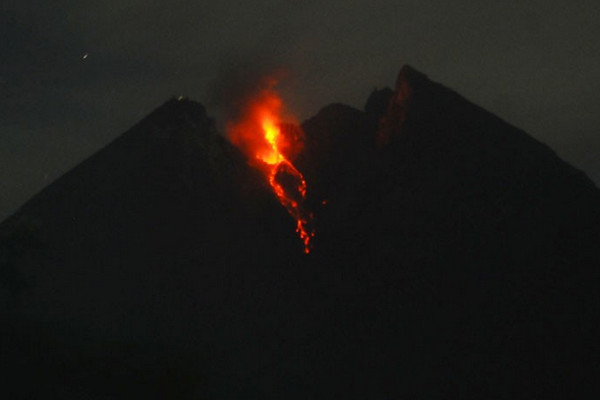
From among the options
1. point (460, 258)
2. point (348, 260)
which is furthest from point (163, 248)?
point (460, 258)

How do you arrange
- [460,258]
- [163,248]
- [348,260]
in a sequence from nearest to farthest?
[460,258], [163,248], [348,260]

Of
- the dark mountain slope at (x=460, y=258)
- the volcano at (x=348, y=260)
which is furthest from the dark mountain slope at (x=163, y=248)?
the dark mountain slope at (x=460, y=258)

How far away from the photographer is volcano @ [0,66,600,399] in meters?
61.0

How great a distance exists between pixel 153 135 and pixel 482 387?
161ft

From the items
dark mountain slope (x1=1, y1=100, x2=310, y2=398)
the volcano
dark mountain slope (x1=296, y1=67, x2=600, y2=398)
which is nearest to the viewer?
dark mountain slope (x1=1, y1=100, x2=310, y2=398)

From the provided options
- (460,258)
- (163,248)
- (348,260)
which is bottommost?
(460,258)

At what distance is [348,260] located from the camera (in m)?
79.4

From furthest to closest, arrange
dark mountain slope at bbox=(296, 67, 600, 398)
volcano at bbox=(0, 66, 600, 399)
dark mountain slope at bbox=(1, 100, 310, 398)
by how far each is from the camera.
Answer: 1. dark mountain slope at bbox=(296, 67, 600, 398)
2. volcano at bbox=(0, 66, 600, 399)
3. dark mountain slope at bbox=(1, 100, 310, 398)

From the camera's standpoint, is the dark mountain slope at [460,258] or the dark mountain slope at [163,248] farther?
the dark mountain slope at [460,258]

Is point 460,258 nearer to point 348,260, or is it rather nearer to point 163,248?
point 348,260

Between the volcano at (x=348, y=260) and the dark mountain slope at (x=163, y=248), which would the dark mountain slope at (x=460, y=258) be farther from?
the dark mountain slope at (x=163, y=248)

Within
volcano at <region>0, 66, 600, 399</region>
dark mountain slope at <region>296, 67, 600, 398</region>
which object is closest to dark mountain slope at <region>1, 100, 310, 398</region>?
volcano at <region>0, 66, 600, 399</region>

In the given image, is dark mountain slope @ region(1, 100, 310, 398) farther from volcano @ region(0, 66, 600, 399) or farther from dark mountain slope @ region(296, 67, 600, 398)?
dark mountain slope @ region(296, 67, 600, 398)

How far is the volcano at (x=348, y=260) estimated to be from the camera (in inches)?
2402
